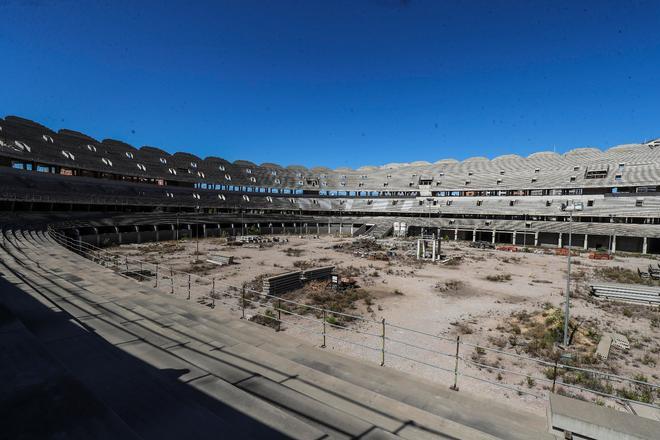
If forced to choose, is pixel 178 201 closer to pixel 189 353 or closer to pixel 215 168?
pixel 215 168

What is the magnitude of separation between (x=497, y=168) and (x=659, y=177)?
25456mm

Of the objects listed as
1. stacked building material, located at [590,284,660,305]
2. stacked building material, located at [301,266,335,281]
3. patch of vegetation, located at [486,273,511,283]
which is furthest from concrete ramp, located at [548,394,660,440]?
patch of vegetation, located at [486,273,511,283]

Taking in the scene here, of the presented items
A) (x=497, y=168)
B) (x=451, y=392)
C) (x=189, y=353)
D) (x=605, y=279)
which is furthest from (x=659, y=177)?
(x=189, y=353)

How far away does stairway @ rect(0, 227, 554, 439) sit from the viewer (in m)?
3.66

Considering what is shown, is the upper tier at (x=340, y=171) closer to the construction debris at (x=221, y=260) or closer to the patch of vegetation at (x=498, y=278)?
the construction debris at (x=221, y=260)

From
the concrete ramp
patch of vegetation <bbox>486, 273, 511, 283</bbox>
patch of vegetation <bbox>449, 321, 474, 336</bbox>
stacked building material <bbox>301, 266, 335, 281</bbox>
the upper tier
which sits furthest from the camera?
the upper tier

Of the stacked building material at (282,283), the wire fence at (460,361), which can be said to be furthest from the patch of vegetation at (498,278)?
the stacked building material at (282,283)

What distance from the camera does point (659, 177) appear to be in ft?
153

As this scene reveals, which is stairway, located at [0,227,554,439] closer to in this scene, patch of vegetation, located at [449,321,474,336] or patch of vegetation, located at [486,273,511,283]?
patch of vegetation, located at [449,321,474,336]

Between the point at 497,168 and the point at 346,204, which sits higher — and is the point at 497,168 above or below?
above

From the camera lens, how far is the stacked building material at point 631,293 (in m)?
19.1

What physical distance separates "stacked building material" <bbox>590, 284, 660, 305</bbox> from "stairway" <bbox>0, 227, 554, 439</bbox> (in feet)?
65.1

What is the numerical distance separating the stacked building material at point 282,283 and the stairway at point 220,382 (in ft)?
25.6

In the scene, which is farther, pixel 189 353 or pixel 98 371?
pixel 189 353
